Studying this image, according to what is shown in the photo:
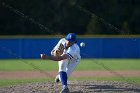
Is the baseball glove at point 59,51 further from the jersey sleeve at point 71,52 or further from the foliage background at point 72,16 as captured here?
the foliage background at point 72,16

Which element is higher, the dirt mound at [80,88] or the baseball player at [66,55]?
the baseball player at [66,55]

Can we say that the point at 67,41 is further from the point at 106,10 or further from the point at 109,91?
the point at 106,10

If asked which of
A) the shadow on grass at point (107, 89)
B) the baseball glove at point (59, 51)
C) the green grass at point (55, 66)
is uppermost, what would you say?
the baseball glove at point (59, 51)

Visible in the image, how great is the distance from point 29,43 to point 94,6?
36.5 ft

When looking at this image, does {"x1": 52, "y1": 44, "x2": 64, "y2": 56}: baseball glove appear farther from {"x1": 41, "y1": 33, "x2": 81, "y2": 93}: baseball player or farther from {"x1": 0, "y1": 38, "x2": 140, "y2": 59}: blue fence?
{"x1": 0, "y1": 38, "x2": 140, "y2": 59}: blue fence

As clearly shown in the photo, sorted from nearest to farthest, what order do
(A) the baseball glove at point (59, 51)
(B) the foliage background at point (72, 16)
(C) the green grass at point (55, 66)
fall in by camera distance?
(A) the baseball glove at point (59, 51)
(C) the green grass at point (55, 66)
(B) the foliage background at point (72, 16)

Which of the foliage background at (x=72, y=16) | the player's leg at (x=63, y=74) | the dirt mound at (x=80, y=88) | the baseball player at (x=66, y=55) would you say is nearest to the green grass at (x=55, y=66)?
the dirt mound at (x=80, y=88)

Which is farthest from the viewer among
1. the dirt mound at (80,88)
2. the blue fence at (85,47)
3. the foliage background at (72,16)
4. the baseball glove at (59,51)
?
the foliage background at (72,16)

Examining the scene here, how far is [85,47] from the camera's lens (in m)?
26.2

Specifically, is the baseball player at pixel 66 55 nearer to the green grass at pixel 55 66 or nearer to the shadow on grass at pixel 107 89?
the shadow on grass at pixel 107 89

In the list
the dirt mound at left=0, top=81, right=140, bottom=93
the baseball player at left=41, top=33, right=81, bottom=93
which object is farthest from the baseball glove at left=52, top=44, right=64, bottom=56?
the dirt mound at left=0, top=81, right=140, bottom=93

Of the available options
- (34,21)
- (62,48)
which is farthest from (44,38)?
(62,48)

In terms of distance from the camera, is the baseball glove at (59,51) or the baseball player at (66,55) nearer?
the baseball player at (66,55)

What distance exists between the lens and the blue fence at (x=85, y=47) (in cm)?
2584
